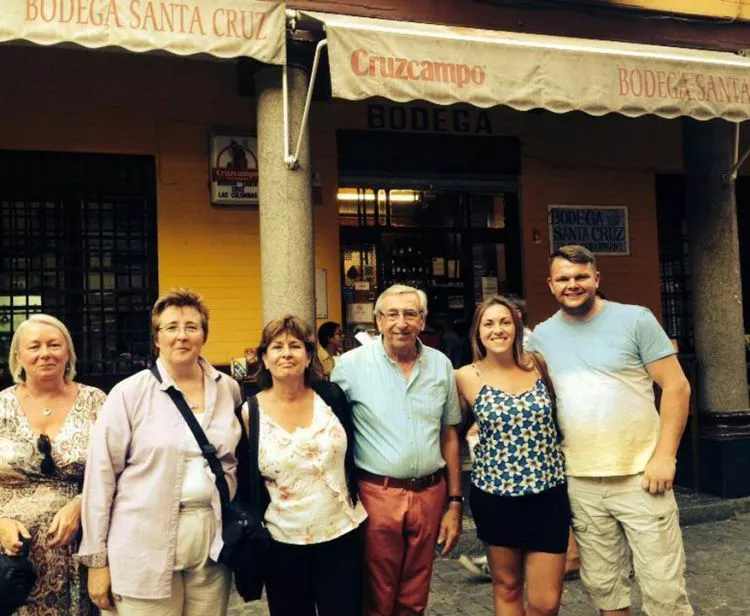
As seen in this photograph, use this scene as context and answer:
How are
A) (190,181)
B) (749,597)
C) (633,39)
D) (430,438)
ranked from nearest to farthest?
(430,438) < (749,597) < (633,39) < (190,181)

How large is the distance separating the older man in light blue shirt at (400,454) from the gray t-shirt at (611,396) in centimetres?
55

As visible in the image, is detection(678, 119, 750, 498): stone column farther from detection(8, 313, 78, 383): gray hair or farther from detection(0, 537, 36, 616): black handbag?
detection(0, 537, 36, 616): black handbag

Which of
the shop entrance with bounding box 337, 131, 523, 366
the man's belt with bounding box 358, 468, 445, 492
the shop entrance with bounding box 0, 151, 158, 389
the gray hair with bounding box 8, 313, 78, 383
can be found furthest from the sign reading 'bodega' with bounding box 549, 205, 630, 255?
the gray hair with bounding box 8, 313, 78, 383

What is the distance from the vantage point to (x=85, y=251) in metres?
7.52

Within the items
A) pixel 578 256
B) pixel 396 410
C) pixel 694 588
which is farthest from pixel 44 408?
pixel 694 588

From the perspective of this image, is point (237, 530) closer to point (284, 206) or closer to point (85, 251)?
point (284, 206)

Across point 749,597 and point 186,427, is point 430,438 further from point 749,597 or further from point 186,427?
point 749,597

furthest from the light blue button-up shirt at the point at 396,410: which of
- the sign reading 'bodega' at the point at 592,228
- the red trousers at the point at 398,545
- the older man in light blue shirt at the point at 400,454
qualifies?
the sign reading 'bodega' at the point at 592,228

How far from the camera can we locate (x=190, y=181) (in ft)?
25.4

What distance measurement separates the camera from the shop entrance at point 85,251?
732 centimetres

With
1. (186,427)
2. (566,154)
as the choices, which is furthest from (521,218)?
(186,427)

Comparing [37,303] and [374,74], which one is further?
[37,303]

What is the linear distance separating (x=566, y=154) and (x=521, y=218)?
0.99 m

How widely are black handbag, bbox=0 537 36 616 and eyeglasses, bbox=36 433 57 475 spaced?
28 centimetres
